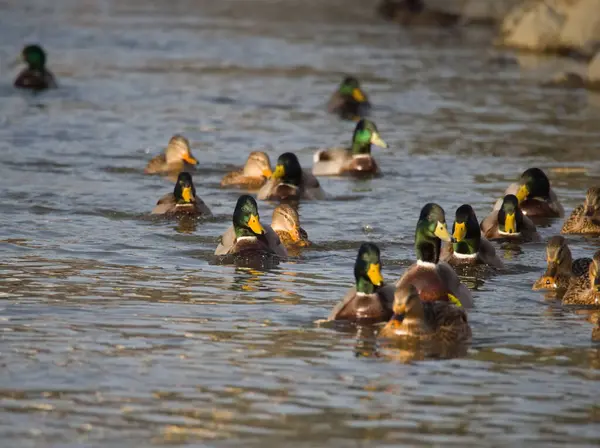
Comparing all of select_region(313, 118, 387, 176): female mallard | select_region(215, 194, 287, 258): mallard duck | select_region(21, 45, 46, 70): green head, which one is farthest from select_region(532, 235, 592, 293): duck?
select_region(21, 45, 46, 70): green head

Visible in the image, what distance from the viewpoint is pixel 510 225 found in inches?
626

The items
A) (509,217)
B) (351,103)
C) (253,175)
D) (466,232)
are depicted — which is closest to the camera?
(466,232)

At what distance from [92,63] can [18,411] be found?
27.9 m

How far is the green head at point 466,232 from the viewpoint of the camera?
46.7 ft

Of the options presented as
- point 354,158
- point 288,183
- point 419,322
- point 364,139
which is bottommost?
point 419,322

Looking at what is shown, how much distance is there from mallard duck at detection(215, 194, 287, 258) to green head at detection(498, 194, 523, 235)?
232cm

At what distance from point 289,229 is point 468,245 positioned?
2.09 metres

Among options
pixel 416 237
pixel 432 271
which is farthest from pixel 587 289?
pixel 416 237

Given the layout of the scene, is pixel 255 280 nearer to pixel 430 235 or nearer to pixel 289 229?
pixel 430 235

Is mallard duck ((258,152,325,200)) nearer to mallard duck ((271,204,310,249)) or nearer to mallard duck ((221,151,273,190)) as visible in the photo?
mallard duck ((221,151,273,190))

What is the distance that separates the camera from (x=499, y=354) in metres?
11.1

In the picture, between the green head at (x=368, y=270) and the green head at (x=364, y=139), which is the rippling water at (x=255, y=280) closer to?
the green head at (x=368, y=270)

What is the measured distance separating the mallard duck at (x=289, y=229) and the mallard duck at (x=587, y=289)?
3.34 metres

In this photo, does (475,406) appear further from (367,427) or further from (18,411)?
(18,411)
